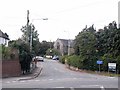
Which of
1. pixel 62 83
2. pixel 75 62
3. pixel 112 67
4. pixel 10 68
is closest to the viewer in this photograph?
pixel 62 83

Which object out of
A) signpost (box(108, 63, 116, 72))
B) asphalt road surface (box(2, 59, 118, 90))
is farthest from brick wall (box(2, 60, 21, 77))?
signpost (box(108, 63, 116, 72))

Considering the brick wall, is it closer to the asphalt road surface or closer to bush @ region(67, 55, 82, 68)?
the asphalt road surface

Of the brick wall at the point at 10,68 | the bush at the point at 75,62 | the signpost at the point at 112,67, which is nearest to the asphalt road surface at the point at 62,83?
the brick wall at the point at 10,68

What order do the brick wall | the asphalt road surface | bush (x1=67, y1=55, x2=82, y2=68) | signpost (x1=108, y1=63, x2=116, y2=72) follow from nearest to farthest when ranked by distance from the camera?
the asphalt road surface < the brick wall < signpost (x1=108, y1=63, x2=116, y2=72) < bush (x1=67, y1=55, x2=82, y2=68)

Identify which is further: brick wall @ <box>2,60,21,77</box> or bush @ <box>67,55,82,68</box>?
bush @ <box>67,55,82,68</box>

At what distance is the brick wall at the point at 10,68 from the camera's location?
131ft

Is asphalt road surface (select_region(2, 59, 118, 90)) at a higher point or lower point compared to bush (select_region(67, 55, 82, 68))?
lower

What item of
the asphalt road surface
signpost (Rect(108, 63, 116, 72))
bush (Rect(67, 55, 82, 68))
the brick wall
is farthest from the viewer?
bush (Rect(67, 55, 82, 68))

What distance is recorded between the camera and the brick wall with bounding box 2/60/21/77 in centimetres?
3979

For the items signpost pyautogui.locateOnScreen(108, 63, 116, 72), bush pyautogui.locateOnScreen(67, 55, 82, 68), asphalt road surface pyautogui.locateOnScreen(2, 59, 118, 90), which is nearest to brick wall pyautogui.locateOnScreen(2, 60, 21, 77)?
asphalt road surface pyautogui.locateOnScreen(2, 59, 118, 90)

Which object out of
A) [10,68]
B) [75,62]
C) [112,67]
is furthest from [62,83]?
[75,62]

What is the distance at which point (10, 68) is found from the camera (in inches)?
1623

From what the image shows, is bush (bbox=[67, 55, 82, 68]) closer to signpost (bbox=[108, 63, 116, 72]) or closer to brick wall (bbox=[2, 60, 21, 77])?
signpost (bbox=[108, 63, 116, 72])

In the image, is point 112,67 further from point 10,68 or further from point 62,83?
point 62,83
